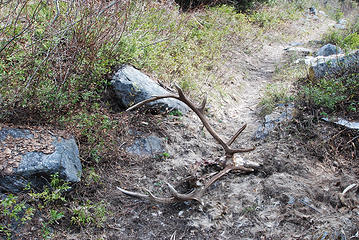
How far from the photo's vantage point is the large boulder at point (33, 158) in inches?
133

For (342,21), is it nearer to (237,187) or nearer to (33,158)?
(237,187)

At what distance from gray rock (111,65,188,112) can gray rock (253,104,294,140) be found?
54.6 inches

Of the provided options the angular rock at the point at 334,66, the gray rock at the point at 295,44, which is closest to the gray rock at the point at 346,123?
the angular rock at the point at 334,66

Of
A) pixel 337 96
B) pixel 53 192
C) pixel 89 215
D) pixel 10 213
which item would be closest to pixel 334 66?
pixel 337 96

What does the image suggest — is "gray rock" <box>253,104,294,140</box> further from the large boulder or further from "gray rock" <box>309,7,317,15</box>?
"gray rock" <box>309,7,317,15</box>

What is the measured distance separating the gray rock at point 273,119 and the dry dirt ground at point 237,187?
4.9 inches

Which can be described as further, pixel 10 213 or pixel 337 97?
pixel 337 97

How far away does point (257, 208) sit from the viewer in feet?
12.6

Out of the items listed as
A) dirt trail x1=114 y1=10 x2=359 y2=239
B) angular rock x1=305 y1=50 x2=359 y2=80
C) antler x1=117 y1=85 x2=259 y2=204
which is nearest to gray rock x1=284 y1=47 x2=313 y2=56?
angular rock x1=305 y1=50 x2=359 y2=80

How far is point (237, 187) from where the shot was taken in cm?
419

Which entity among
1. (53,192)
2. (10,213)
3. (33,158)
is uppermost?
(33,158)

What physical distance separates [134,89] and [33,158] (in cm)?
202

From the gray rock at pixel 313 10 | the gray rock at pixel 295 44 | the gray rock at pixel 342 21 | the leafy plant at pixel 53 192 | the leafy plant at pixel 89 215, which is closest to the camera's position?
the leafy plant at pixel 53 192

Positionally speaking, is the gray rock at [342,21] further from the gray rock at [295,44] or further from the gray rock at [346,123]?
the gray rock at [346,123]
